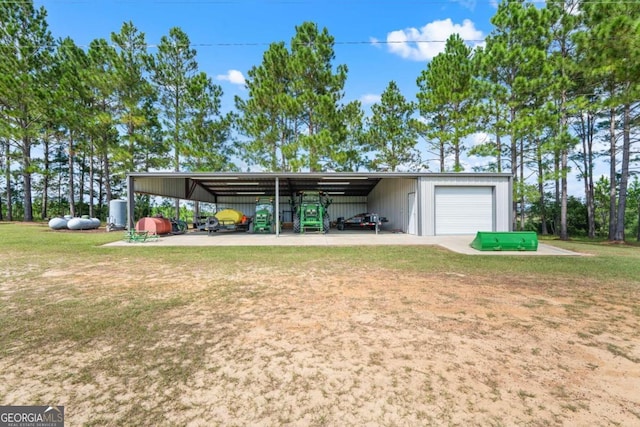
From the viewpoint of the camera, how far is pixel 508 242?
870 centimetres

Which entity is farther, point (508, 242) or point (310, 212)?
point (310, 212)

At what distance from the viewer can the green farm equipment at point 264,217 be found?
15273 mm

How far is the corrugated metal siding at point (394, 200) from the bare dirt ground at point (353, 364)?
10010 millimetres

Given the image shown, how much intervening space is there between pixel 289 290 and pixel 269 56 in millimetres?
18585

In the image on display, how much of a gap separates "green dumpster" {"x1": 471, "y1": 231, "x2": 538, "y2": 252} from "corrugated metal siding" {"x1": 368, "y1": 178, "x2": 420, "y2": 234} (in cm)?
434

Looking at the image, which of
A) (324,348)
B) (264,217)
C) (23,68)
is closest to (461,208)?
(264,217)

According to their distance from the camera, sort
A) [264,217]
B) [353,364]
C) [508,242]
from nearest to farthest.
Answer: [353,364] < [508,242] < [264,217]

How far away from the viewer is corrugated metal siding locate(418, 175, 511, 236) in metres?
12.8

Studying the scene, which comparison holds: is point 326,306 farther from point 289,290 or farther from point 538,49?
point 538,49

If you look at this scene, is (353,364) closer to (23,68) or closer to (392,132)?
(392,132)

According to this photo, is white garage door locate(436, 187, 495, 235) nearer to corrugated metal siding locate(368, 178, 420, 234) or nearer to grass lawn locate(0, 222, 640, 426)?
corrugated metal siding locate(368, 178, 420, 234)

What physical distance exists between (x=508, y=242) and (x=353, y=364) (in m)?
8.24

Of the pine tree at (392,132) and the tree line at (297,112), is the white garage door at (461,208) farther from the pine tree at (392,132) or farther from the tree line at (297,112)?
the pine tree at (392,132)

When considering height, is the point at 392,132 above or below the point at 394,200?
above
